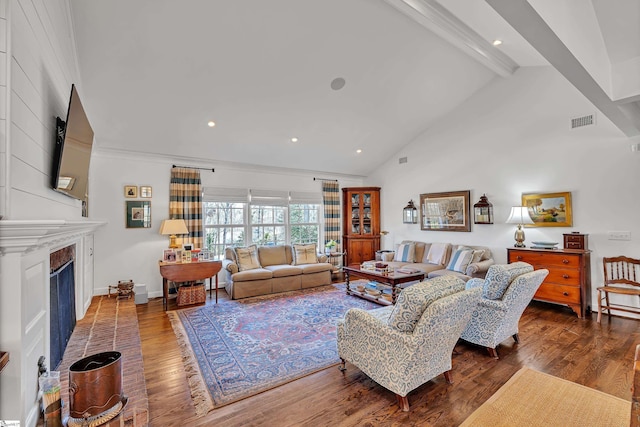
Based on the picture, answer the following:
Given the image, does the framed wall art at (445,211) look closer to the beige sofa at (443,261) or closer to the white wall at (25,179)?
the beige sofa at (443,261)

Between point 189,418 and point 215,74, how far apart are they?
3413 mm

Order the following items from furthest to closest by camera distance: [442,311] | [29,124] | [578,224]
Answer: [578,224] < [442,311] < [29,124]

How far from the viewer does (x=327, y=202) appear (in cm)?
670

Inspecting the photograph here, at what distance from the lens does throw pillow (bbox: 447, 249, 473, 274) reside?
4.68 m

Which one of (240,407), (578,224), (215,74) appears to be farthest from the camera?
(578,224)

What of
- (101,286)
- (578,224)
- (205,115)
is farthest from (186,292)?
(578,224)

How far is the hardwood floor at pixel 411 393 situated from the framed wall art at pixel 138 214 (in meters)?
2.02

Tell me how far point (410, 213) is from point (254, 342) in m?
4.19

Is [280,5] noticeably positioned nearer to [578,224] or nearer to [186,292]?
[186,292]

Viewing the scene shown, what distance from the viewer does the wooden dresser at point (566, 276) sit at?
12.1ft

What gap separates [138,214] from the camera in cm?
465

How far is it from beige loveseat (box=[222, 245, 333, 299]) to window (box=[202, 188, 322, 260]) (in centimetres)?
51

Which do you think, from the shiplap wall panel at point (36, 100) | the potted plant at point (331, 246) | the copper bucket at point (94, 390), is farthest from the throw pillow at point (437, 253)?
the shiplap wall panel at point (36, 100)

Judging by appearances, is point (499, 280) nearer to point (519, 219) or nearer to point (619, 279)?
point (519, 219)
